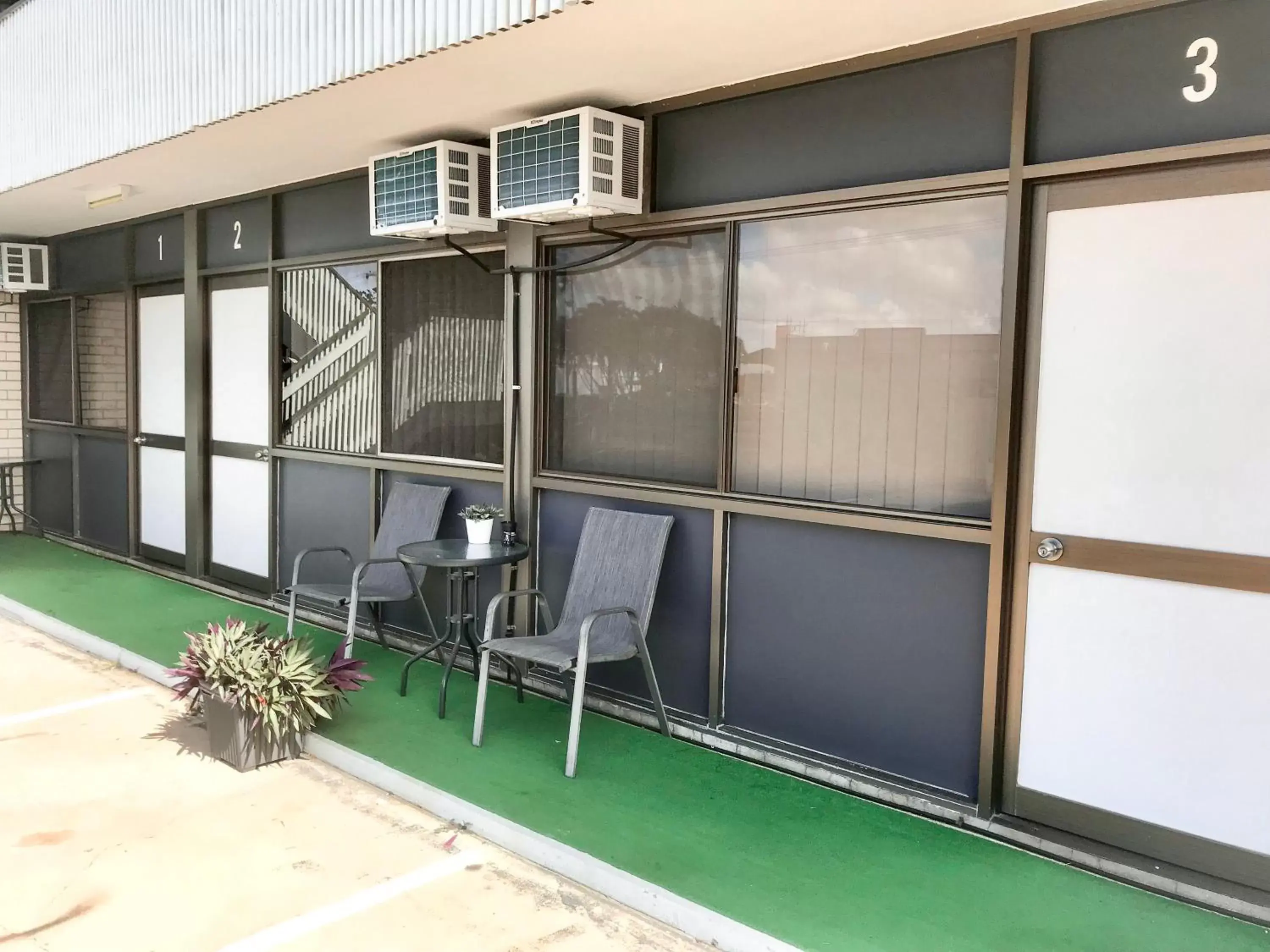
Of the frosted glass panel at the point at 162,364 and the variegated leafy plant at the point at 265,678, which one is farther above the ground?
the frosted glass panel at the point at 162,364

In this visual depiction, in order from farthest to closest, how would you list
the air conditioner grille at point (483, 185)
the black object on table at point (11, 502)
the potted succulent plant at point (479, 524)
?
the black object on table at point (11, 502) < the air conditioner grille at point (483, 185) < the potted succulent plant at point (479, 524)

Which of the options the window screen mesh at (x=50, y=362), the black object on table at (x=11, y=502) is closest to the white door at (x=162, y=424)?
the window screen mesh at (x=50, y=362)

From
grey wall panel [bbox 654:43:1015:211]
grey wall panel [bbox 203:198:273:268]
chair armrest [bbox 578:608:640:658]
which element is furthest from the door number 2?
grey wall panel [bbox 203:198:273:268]

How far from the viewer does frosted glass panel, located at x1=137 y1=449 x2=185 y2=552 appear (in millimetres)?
7590

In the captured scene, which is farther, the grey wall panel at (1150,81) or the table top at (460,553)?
the table top at (460,553)

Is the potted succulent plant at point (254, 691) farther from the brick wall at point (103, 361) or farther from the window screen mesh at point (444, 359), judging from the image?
the brick wall at point (103, 361)

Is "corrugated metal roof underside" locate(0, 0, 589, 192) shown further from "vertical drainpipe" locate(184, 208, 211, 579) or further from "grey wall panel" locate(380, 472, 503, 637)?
"grey wall panel" locate(380, 472, 503, 637)

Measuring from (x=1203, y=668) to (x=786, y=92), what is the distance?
2.49 metres

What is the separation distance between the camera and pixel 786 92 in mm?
3861

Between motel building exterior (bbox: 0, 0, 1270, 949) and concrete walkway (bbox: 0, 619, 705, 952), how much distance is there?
3.19ft

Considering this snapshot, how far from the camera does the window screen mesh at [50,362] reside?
8.99m

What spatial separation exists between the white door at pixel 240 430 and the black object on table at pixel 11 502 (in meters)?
3.30

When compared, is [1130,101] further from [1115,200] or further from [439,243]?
[439,243]

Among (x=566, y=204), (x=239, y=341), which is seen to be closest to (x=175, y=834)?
(x=566, y=204)
